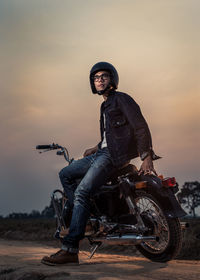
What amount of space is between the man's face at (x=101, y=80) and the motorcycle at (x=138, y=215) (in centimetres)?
119

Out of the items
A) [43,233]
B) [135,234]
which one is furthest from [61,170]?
[43,233]

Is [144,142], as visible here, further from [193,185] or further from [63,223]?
[193,185]

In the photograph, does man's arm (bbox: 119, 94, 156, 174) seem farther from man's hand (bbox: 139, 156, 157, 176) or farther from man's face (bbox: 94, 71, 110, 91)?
man's face (bbox: 94, 71, 110, 91)

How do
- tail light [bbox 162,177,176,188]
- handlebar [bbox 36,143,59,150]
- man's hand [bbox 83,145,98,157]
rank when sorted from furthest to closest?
handlebar [bbox 36,143,59,150] < man's hand [bbox 83,145,98,157] < tail light [bbox 162,177,176,188]

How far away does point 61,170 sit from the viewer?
20.0 ft

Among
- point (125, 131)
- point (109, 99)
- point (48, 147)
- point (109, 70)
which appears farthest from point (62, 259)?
point (109, 70)

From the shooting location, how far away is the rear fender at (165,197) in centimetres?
509

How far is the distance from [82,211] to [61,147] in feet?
6.38

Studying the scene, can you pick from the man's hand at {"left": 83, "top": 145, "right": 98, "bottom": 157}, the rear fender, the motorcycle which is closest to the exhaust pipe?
the motorcycle

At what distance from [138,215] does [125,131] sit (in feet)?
3.70

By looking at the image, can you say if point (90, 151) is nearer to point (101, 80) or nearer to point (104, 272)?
point (101, 80)

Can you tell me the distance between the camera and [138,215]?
542 cm

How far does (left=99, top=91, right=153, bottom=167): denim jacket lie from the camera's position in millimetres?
5297

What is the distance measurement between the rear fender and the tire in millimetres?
67
